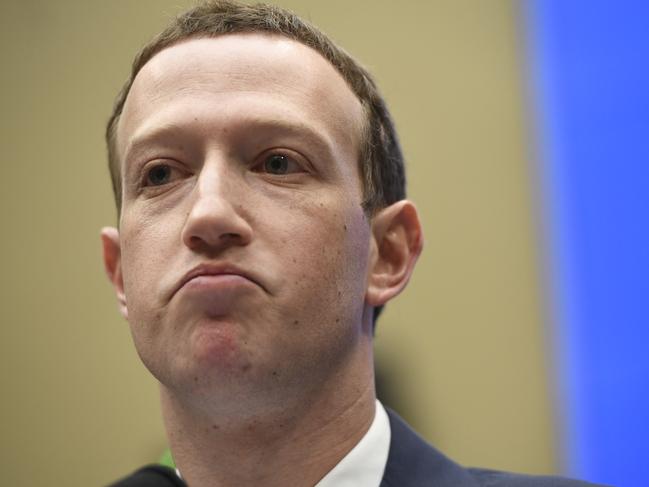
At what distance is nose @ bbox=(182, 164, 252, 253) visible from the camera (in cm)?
155

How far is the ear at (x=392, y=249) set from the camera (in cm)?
193

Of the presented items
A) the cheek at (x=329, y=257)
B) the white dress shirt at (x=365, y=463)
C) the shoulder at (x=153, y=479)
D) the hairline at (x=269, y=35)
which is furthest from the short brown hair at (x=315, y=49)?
the shoulder at (x=153, y=479)

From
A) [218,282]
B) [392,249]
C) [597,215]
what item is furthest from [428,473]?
[597,215]

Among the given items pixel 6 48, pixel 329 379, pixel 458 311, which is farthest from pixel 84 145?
pixel 329 379

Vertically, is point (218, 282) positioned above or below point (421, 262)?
above

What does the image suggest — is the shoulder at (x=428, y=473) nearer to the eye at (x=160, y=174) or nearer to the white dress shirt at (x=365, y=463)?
the white dress shirt at (x=365, y=463)

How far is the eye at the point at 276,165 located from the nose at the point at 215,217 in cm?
10

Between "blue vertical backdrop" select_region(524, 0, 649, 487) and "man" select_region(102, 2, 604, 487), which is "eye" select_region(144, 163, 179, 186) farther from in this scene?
"blue vertical backdrop" select_region(524, 0, 649, 487)

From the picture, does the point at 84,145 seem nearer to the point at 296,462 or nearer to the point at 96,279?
the point at 96,279

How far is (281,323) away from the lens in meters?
1.59

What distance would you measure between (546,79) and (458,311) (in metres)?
0.99

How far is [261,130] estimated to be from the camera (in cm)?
170

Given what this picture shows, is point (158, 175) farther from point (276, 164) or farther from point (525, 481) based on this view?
point (525, 481)

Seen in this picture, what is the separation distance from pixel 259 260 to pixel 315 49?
627 mm
